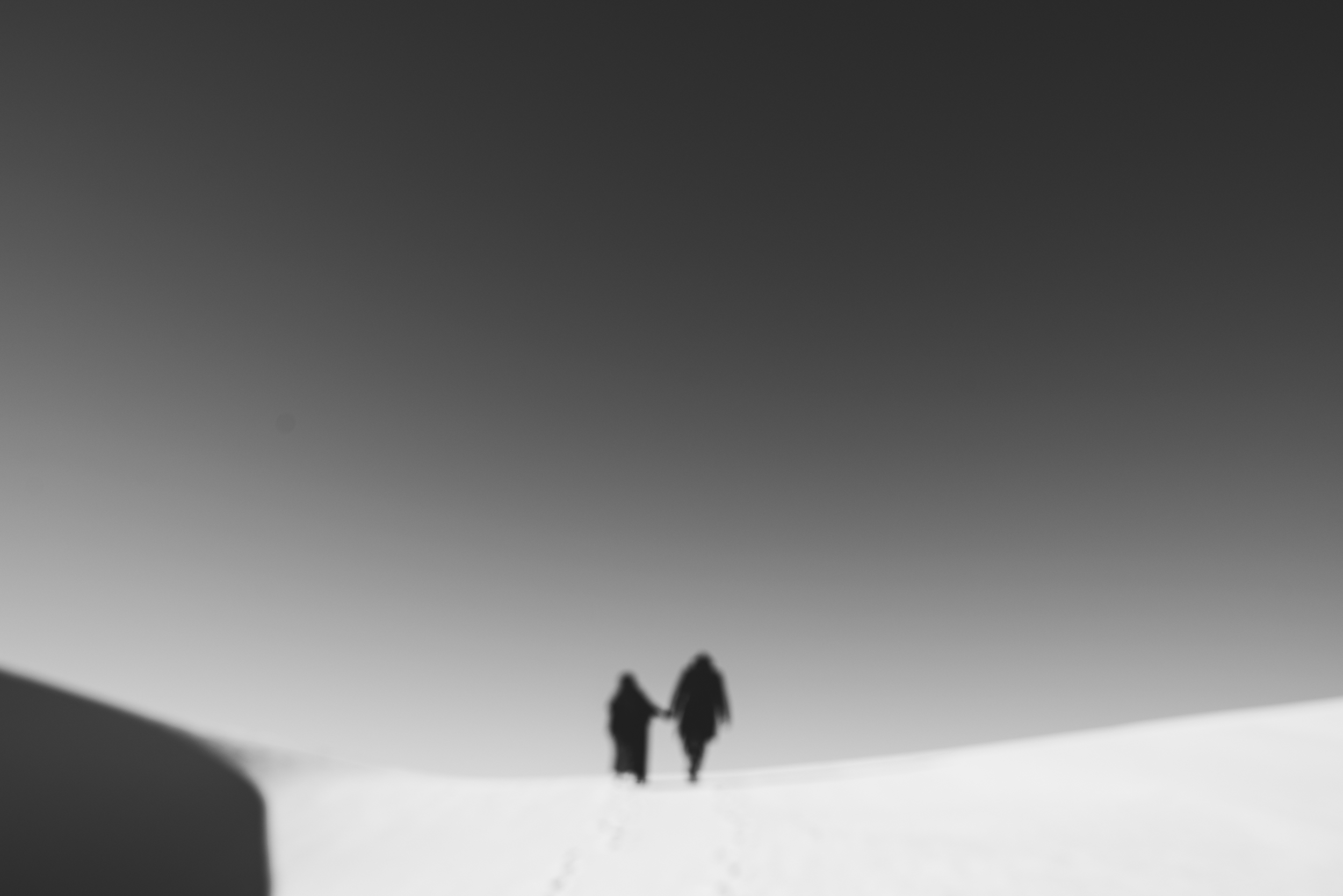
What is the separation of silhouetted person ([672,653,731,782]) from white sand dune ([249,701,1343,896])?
2.60 ft

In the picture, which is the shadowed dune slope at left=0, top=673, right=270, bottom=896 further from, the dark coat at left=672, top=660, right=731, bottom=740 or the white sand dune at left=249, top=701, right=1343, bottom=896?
the dark coat at left=672, top=660, right=731, bottom=740

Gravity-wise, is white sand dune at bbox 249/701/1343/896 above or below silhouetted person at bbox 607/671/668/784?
below

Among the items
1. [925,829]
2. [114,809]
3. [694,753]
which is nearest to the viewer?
[925,829]

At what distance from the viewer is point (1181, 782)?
8.07 m

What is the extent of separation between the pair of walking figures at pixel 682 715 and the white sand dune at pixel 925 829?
73cm

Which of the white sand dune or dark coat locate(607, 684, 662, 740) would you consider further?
dark coat locate(607, 684, 662, 740)

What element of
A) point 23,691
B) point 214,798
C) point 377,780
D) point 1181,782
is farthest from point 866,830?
point 23,691

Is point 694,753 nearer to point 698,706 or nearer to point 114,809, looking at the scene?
point 698,706

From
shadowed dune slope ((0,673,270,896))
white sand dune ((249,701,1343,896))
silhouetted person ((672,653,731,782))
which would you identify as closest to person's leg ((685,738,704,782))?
silhouetted person ((672,653,731,782))

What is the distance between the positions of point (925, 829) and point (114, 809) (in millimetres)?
11357

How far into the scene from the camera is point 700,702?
12.7m

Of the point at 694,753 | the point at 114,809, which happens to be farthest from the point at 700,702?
the point at 114,809

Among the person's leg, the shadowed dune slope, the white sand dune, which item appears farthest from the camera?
the person's leg

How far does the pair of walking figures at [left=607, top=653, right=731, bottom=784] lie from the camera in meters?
12.7
